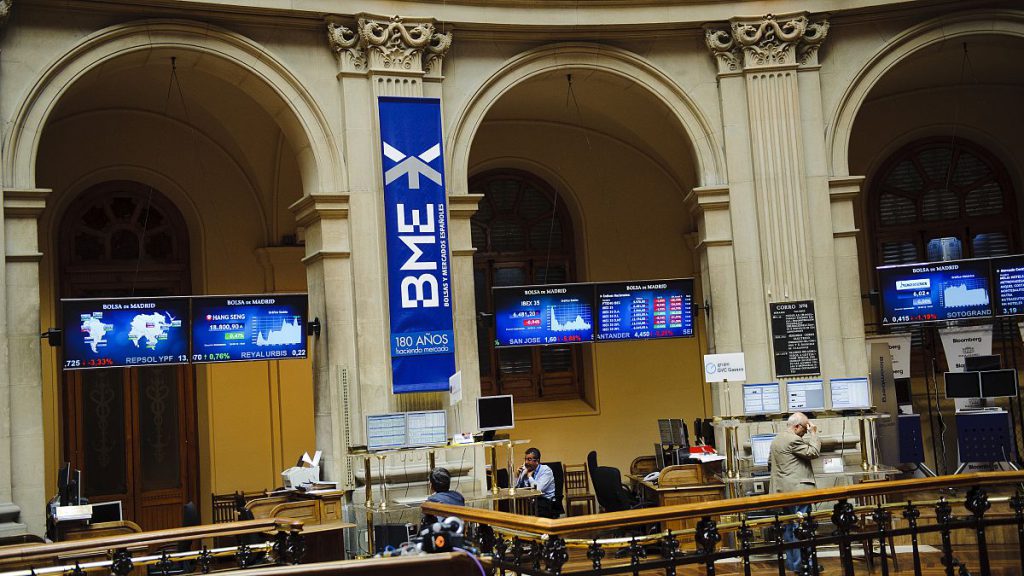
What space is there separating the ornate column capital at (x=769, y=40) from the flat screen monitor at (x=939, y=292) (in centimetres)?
253

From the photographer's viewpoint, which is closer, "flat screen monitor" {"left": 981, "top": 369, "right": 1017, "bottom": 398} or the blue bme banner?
the blue bme banner

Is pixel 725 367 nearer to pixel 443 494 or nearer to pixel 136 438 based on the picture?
pixel 443 494

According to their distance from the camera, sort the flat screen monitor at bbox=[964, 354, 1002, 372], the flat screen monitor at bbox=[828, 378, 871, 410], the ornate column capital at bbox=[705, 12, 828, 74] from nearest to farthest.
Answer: the flat screen monitor at bbox=[828, 378, 871, 410] → the ornate column capital at bbox=[705, 12, 828, 74] → the flat screen monitor at bbox=[964, 354, 1002, 372]

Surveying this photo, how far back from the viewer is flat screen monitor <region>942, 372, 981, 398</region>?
1223cm

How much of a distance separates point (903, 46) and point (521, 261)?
18.4 feet

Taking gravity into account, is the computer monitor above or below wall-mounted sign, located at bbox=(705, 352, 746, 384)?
below

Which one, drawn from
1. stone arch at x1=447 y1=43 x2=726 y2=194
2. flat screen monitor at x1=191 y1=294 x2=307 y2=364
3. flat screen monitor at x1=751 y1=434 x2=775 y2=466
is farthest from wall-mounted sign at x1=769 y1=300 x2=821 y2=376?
flat screen monitor at x1=191 y1=294 x2=307 y2=364

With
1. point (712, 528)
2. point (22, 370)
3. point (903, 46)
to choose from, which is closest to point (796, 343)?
point (903, 46)

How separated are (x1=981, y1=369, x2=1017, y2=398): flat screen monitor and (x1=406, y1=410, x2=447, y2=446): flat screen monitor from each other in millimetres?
5993

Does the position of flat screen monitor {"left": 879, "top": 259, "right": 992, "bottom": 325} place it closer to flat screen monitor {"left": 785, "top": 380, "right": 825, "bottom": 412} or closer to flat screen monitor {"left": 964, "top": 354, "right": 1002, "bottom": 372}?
flat screen monitor {"left": 964, "top": 354, "right": 1002, "bottom": 372}

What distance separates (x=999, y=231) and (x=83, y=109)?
11.8 metres

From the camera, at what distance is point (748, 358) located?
38.6 ft

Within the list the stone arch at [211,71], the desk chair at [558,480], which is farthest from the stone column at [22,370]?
the desk chair at [558,480]

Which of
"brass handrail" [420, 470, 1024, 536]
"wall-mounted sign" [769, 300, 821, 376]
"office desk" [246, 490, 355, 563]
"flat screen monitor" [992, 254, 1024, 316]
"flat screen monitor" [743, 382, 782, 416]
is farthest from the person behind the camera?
"flat screen monitor" [992, 254, 1024, 316]
